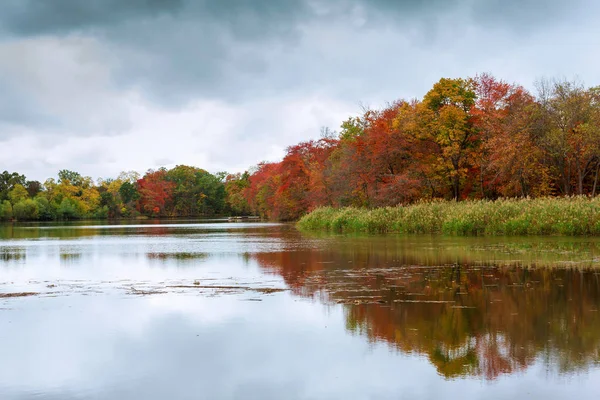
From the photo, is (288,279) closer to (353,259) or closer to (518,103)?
(353,259)

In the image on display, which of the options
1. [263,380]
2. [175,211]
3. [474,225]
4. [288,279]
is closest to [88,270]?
[288,279]

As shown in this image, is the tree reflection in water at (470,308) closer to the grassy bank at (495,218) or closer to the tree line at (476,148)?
the grassy bank at (495,218)

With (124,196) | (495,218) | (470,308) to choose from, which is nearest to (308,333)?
(470,308)

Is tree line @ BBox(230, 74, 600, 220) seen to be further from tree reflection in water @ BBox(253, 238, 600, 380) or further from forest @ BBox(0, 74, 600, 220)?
tree reflection in water @ BBox(253, 238, 600, 380)

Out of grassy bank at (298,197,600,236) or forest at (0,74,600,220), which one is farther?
forest at (0,74,600,220)

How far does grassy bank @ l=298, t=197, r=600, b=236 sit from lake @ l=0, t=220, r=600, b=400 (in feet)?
36.6

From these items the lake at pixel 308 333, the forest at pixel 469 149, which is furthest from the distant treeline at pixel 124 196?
the lake at pixel 308 333

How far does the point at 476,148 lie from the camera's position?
43.3 meters

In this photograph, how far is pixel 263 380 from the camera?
633cm

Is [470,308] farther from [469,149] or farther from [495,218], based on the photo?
[469,149]

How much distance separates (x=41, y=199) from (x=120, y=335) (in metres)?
109

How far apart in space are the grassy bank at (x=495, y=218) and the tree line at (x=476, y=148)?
590 cm

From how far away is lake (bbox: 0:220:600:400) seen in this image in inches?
239

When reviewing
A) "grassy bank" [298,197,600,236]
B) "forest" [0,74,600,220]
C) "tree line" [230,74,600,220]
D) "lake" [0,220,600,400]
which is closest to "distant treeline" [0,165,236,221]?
"forest" [0,74,600,220]
